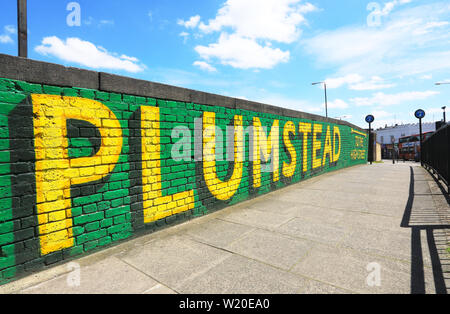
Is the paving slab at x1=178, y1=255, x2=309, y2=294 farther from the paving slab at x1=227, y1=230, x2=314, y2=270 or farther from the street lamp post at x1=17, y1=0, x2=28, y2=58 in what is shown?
the street lamp post at x1=17, y1=0, x2=28, y2=58

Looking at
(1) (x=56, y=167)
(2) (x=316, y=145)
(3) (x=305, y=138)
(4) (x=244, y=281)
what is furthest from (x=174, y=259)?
(2) (x=316, y=145)

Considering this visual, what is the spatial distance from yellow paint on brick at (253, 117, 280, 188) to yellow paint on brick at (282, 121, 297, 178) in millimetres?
522

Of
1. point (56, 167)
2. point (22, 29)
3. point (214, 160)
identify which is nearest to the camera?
point (56, 167)

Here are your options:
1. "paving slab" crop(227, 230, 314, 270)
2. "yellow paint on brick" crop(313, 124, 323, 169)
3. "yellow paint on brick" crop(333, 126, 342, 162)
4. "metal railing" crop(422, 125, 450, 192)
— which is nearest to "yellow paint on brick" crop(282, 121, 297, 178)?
"yellow paint on brick" crop(313, 124, 323, 169)

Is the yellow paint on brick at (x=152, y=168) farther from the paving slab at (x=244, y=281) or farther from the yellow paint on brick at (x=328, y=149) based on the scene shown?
the yellow paint on brick at (x=328, y=149)

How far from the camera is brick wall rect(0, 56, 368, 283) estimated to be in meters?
2.82

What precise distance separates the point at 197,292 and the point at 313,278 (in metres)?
1.30

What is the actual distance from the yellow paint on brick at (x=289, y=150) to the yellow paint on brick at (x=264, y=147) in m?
0.52

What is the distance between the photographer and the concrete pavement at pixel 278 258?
2674 millimetres

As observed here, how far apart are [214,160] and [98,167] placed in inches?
104

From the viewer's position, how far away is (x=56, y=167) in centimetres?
312

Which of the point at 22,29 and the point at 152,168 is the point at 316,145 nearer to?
the point at 152,168

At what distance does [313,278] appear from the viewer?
9.18 ft
